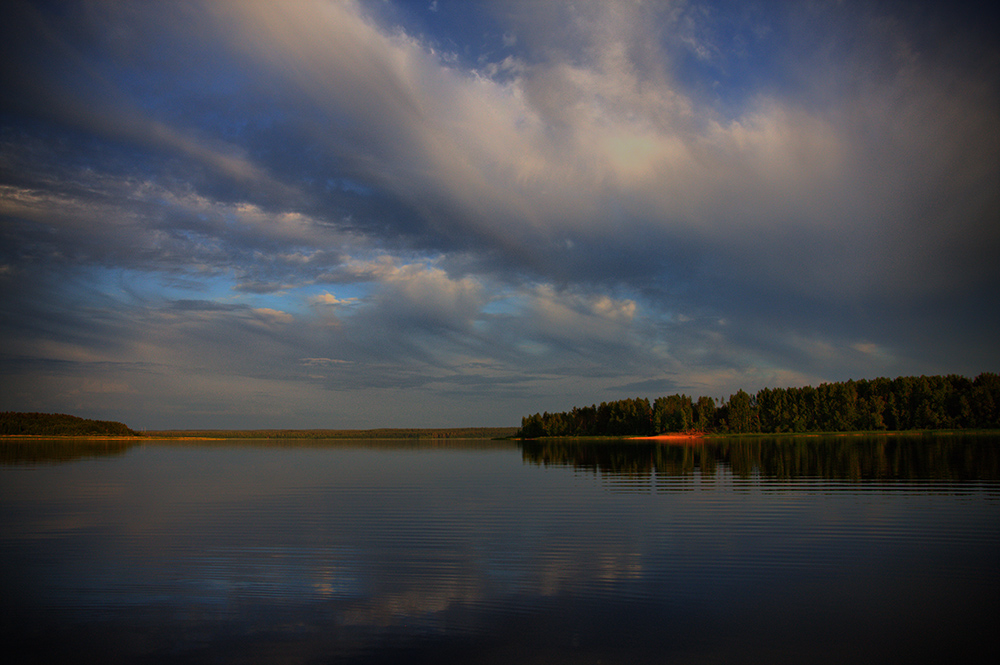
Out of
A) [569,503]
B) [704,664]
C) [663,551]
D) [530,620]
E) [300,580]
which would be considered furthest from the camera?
[569,503]

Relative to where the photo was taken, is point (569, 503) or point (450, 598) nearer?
point (450, 598)

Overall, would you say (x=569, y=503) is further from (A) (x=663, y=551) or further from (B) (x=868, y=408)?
(B) (x=868, y=408)

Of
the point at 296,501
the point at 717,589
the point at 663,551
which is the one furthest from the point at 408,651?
the point at 296,501

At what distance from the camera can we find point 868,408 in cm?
19812

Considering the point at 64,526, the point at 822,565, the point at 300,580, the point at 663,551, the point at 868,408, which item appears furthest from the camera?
the point at 868,408

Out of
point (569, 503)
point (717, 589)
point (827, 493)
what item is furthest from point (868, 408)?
point (717, 589)

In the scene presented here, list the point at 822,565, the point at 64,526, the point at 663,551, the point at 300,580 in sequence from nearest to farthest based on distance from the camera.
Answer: the point at 300,580 < the point at 822,565 < the point at 663,551 < the point at 64,526

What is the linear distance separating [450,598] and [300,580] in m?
5.42

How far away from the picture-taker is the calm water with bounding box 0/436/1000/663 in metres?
12.1

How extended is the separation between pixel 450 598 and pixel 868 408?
751 feet

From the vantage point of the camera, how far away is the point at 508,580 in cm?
1706

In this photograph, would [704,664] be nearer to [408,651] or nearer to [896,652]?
[896,652]

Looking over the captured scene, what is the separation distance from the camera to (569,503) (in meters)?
35.1

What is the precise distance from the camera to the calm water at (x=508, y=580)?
1211 centimetres
